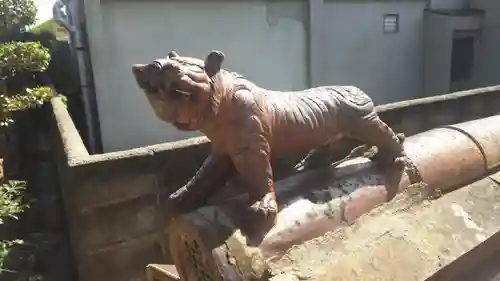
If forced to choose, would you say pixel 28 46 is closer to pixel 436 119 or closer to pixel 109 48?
pixel 109 48

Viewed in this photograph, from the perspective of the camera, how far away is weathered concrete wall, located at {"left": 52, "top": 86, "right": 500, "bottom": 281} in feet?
8.16

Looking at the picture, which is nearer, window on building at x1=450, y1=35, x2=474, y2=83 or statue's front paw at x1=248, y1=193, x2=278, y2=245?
statue's front paw at x1=248, y1=193, x2=278, y2=245

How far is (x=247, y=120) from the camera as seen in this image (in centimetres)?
142

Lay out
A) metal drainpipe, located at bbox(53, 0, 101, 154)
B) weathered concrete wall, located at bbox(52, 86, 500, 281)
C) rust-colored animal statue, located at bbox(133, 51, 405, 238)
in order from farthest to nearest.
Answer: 1. metal drainpipe, located at bbox(53, 0, 101, 154)
2. weathered concrete wall, located at bbox(52, 86, 500, 281)
3. rust-colored animal statue, located at bbox(133, 51, 405, 238)

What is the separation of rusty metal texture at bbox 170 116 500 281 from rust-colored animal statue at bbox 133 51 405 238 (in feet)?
0.26

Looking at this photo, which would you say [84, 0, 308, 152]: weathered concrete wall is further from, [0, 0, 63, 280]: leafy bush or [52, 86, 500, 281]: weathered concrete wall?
[52, 86, 500, 281]: weathered concrete wall

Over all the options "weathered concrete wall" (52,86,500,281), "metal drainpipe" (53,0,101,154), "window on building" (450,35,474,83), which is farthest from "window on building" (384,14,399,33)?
"weathered concrete wall" (52,86,500,281)

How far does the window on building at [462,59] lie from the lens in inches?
354

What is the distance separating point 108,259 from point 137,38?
12.9ft

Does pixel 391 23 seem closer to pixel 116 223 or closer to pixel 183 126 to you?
pixel 116 223

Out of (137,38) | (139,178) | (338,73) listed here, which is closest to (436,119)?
(139,178)

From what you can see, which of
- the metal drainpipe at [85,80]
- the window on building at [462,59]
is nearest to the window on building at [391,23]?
the window on building at [462,59]

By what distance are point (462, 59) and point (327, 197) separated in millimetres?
8614

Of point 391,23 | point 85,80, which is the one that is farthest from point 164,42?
point 391,23
